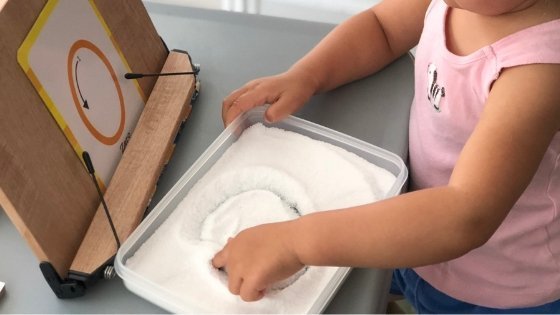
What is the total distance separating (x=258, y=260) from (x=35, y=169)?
0.57 feet

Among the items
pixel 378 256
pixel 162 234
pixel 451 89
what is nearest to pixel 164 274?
pixel 162 234

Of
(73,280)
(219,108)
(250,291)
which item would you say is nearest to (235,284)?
(250,291)

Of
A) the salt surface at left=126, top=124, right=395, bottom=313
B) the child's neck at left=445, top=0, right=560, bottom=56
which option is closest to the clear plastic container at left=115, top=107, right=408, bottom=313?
the salt surface at left=126, top=124, right=395, bottom=313

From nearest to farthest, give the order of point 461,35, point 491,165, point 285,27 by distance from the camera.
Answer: point 491,165 → point 461,35 → point 285,27

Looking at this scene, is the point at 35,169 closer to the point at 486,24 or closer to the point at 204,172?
the point at 204,172

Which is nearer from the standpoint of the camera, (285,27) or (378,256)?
(378,256)

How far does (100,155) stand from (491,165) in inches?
12.2

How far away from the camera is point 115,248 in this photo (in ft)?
1.54

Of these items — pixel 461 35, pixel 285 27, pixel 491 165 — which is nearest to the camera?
pixel 491 165

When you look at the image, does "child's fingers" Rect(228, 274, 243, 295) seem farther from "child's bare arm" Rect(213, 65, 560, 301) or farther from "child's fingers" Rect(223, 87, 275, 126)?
"child's fingers" Rect(223, 87, 275, 126)

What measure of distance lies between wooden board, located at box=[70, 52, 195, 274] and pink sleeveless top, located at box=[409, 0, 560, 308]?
239 mm

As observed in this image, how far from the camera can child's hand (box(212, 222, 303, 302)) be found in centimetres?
44

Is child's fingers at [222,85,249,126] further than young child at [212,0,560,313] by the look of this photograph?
Yes

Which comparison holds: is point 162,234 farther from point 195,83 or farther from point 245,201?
point 195,83
